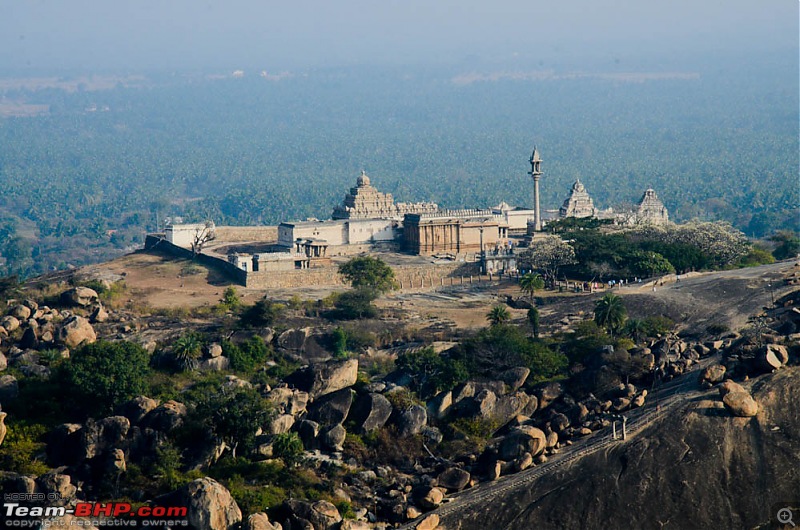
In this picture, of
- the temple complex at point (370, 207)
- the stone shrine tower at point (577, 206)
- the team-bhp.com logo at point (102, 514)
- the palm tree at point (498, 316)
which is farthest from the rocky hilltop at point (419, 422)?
the stone shrine tower at point (577, 206)

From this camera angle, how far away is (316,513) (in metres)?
36.9

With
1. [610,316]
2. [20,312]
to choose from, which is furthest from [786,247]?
[20,312]

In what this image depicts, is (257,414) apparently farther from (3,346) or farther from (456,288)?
(456,288)

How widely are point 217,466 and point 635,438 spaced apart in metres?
12.6

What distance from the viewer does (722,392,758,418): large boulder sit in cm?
4159

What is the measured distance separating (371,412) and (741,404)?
456 inches

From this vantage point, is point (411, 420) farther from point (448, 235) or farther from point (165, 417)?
point (448, 235)

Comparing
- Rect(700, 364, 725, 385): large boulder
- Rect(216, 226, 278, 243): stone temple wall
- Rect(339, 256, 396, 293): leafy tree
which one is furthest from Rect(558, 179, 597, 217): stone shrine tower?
Rect(700, 364, 725, 385): large boulder

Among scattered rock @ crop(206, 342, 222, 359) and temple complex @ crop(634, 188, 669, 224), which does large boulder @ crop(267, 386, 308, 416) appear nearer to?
scattered rock @ crop(206, 342, 222, 359)

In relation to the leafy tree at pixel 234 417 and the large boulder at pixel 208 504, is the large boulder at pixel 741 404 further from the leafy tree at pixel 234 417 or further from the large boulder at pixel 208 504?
the large boulder at pixel 208 504

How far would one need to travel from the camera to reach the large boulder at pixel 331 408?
44.2 m

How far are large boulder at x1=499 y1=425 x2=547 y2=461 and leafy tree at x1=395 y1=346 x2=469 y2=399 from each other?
244 inches

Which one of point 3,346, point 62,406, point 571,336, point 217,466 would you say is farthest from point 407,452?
point 3,346

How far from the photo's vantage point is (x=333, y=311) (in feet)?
213
